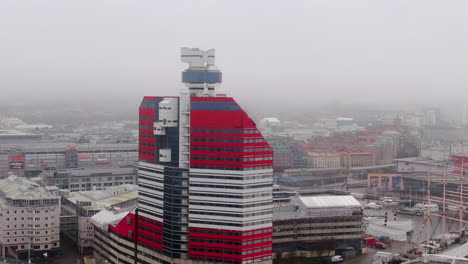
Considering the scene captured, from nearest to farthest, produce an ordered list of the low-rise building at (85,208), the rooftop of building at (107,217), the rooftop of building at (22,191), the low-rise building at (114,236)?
the low-rise building at (114,236), the rooftop of building at (107,217), the rooftop of building at (22,191), the low-rise building at (85,208)

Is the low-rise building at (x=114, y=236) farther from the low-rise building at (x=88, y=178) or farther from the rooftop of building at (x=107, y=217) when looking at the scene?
the low-rise building at (x=88, y=178)

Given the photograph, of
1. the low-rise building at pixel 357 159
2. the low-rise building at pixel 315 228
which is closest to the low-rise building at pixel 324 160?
the low-rise building at pixel 357 159

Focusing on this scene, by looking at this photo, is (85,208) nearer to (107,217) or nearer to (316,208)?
(107,217)

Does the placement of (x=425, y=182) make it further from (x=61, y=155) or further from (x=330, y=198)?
(x=61, y=155)

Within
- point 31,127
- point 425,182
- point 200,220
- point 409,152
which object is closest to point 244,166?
point 200,220

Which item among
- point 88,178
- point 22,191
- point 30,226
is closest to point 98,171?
point 88,178

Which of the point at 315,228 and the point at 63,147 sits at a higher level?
the point at 63,147
